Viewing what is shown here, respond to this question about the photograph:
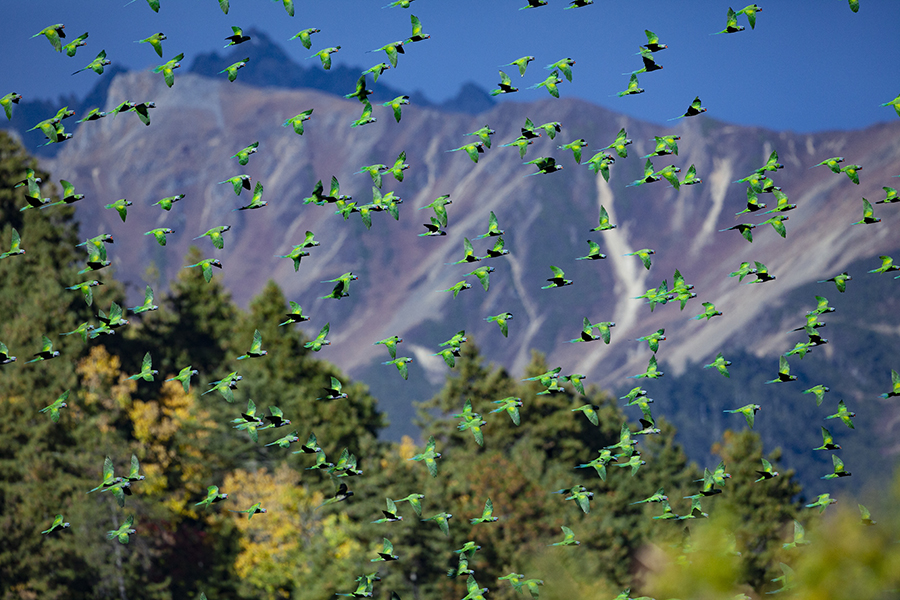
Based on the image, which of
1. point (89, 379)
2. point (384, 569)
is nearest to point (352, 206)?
point (384, 569)

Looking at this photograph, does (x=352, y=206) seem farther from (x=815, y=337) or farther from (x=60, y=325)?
(x=60, y=325)

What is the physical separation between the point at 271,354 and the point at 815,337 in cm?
6715

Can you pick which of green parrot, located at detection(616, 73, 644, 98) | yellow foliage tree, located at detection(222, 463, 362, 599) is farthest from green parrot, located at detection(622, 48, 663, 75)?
yellow foliage tree, located at detection(222, 463, 362, 599)

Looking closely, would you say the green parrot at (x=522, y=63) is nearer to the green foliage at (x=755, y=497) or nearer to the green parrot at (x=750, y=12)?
the green parrot at (x=750, y=12)

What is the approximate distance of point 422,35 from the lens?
27547 millimetres

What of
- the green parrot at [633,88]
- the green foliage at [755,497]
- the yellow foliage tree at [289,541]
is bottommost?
the green foliage at [755,497]

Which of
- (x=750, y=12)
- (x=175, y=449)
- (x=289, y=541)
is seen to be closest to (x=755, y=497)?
(x=289, y=541)

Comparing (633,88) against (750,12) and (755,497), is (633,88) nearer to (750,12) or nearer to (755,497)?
(750,12)

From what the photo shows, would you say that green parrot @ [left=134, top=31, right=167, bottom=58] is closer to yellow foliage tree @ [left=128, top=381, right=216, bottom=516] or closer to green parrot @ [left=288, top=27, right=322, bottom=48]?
green parrot @ [left=288, top=27, right=322, bottom=48]

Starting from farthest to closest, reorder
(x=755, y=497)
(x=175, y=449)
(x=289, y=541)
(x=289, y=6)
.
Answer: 1. (x=755, y=497)
2. (x=175, y=449)
3. (x=289, y=541)
4. (x=289, y=6)

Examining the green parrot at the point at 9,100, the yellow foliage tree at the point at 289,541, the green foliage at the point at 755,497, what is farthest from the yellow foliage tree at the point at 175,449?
the green parrot at the point at 9,100

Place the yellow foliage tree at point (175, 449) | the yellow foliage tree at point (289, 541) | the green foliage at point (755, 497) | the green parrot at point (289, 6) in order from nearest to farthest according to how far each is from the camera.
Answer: the green parrot at point (289, 6) < the yellow foliage tree at point (289, 541) < the green foliage at point (755, 497) < the yellow foliage tree at point (175, 449)

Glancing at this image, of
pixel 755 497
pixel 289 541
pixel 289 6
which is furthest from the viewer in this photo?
pixel 755 497

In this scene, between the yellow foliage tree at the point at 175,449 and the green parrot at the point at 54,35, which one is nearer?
the green parrot at the point at 54,35
